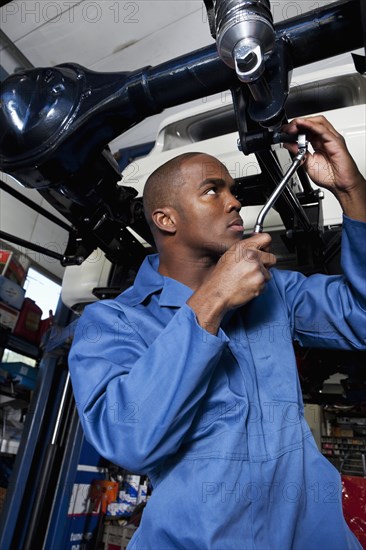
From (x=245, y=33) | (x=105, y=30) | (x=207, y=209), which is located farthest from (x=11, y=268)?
(x=245, y=33)

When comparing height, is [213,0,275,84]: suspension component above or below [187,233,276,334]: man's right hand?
above

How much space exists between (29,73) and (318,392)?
56.8 inches

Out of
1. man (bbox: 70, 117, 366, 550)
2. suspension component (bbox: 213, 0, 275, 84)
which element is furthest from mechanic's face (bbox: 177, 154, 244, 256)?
suspension component (bbox: 213, 0, 275, 84)

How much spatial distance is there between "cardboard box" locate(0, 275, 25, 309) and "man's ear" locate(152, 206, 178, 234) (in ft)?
5.56

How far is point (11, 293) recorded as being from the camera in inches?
97.2

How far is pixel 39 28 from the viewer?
85.2 inches

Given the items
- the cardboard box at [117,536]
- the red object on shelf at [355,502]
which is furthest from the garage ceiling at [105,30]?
the cardboard box at [117,536]

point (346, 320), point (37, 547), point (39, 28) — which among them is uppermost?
point (39, 28)

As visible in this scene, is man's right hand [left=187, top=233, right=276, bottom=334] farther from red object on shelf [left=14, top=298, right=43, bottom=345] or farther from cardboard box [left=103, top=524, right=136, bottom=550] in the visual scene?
red object on shelf [left=14, top=298, right=43, bottom=345]

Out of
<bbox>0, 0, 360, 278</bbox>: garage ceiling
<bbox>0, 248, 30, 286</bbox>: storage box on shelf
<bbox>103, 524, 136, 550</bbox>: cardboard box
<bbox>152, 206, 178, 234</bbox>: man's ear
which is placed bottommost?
<bbox>103, 524, 136, 550</bbox>: cardboard box

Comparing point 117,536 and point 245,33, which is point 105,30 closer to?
point 245,33

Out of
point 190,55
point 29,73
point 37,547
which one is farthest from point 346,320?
point 37,547

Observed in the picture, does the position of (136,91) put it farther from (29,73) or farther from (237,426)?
(237,426)

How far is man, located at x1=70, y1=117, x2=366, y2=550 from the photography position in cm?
60
